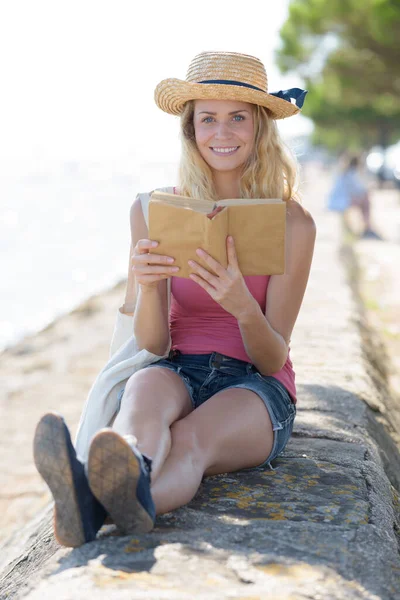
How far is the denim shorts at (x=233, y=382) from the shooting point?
2.71 metres

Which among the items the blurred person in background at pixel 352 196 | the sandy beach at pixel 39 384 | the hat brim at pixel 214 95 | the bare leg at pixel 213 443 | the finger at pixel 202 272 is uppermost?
the blurred person in background at pixel 352 196

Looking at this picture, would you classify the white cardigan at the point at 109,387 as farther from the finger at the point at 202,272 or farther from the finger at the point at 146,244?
the finger at the point at 202,272

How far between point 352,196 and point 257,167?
12.5 meters

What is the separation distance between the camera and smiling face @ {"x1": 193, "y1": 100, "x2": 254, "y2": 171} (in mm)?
Answer: 2975

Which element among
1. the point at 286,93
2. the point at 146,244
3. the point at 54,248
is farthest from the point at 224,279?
the point at 54,248

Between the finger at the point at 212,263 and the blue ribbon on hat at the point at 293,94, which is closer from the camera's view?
the finger at the point at 212,263

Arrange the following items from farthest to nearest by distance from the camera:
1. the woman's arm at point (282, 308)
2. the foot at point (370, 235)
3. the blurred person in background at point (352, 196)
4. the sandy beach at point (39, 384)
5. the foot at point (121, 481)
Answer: the blurred person in background at point (352, 196) < the foot at point (370, 235) < the sandy beach at point (39, 384) < the woman's arm at point (282, 308) < the foot at point (121, 481)

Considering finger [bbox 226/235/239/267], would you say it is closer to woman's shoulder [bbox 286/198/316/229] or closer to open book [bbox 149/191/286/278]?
open book [bbox 149/191/286/278]

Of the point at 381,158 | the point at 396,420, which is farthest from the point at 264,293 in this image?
the point at 381,158

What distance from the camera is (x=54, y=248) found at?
17.8m

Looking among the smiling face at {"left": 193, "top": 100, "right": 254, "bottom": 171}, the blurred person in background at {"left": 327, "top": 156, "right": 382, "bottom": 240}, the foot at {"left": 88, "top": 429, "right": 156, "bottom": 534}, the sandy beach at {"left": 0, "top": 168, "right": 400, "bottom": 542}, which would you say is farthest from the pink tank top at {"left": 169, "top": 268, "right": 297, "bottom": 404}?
the blurred person in background at {"left": 327, "top": 156, "right": 382, "bottom": 240}

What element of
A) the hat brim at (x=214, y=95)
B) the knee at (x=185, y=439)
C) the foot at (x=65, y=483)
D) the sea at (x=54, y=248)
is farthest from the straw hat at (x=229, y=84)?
the foot at (x=65, y=483)

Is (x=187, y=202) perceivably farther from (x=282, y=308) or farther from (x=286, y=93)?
(x=286, y=93)

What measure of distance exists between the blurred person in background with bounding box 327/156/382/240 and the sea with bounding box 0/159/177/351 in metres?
3.86
